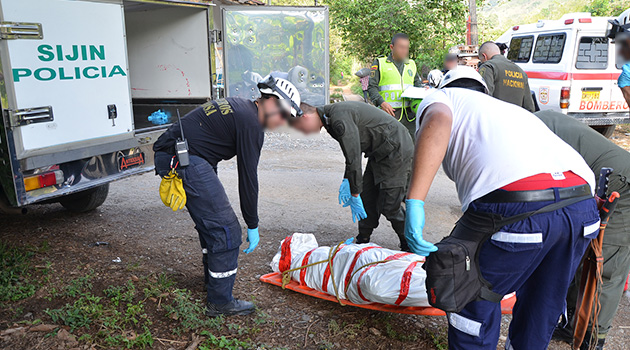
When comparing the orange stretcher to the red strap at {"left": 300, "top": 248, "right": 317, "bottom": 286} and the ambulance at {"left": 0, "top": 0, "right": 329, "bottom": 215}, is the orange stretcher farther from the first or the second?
the ambulance at {"left": 0, "top": 0, "right": 329, "bottom": 215}

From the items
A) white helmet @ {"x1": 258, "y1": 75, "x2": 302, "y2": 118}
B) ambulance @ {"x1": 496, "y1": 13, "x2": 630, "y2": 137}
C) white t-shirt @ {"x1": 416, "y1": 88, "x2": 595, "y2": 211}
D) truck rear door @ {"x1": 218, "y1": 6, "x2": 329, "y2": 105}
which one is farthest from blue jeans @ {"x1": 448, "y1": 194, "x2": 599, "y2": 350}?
ambulance @ {"x1": 496, "y1": 13, "x2": 630, "y2": 137}

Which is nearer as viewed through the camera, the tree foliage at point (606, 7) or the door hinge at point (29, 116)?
the door hinge at point (29, 116)

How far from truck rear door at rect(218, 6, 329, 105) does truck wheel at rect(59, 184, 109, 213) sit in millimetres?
1629

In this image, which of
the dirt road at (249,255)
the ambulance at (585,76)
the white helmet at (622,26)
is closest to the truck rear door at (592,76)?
the ambulance at (585,76)

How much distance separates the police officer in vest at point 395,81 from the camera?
5.43 m

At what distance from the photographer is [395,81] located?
17.9ft

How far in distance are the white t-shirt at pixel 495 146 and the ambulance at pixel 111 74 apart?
2.65m

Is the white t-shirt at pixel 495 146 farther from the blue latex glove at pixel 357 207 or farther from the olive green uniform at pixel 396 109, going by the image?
the olive green uniform at pixel 396 109

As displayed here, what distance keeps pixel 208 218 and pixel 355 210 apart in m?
1.32

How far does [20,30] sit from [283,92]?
1.79m

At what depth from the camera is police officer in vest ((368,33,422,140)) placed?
5426 millimetres

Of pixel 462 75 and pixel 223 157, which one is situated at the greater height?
pixel 462 75

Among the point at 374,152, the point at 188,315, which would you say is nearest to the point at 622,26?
the point at 374,152

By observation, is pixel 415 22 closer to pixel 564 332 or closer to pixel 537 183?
pixel 564 332
